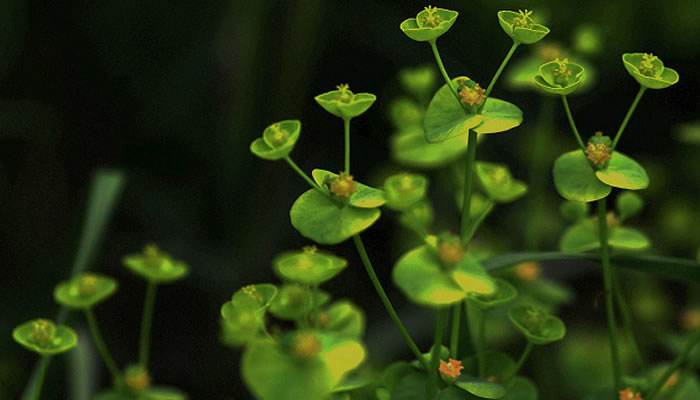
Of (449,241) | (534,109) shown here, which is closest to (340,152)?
(534,109)

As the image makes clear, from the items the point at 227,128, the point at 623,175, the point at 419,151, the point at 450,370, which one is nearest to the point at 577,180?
the point at 623,175

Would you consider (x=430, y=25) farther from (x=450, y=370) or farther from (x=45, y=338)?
(x=45, y=338)

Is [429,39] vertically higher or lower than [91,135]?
higher

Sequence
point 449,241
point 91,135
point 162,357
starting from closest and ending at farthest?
point 449,241 → point 162,357 → point 91,135

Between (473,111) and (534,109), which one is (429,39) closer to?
(473,111)

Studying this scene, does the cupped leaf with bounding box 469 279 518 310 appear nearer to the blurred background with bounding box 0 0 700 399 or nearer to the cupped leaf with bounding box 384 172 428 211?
the cupped leaf with bounding box 384 172 428 211

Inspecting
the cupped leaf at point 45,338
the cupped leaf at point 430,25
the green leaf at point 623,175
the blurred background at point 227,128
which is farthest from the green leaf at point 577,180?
the blurred background at point 227,128

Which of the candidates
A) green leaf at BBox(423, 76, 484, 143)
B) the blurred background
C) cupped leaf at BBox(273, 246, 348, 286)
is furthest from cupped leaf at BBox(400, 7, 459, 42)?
the blurred background
